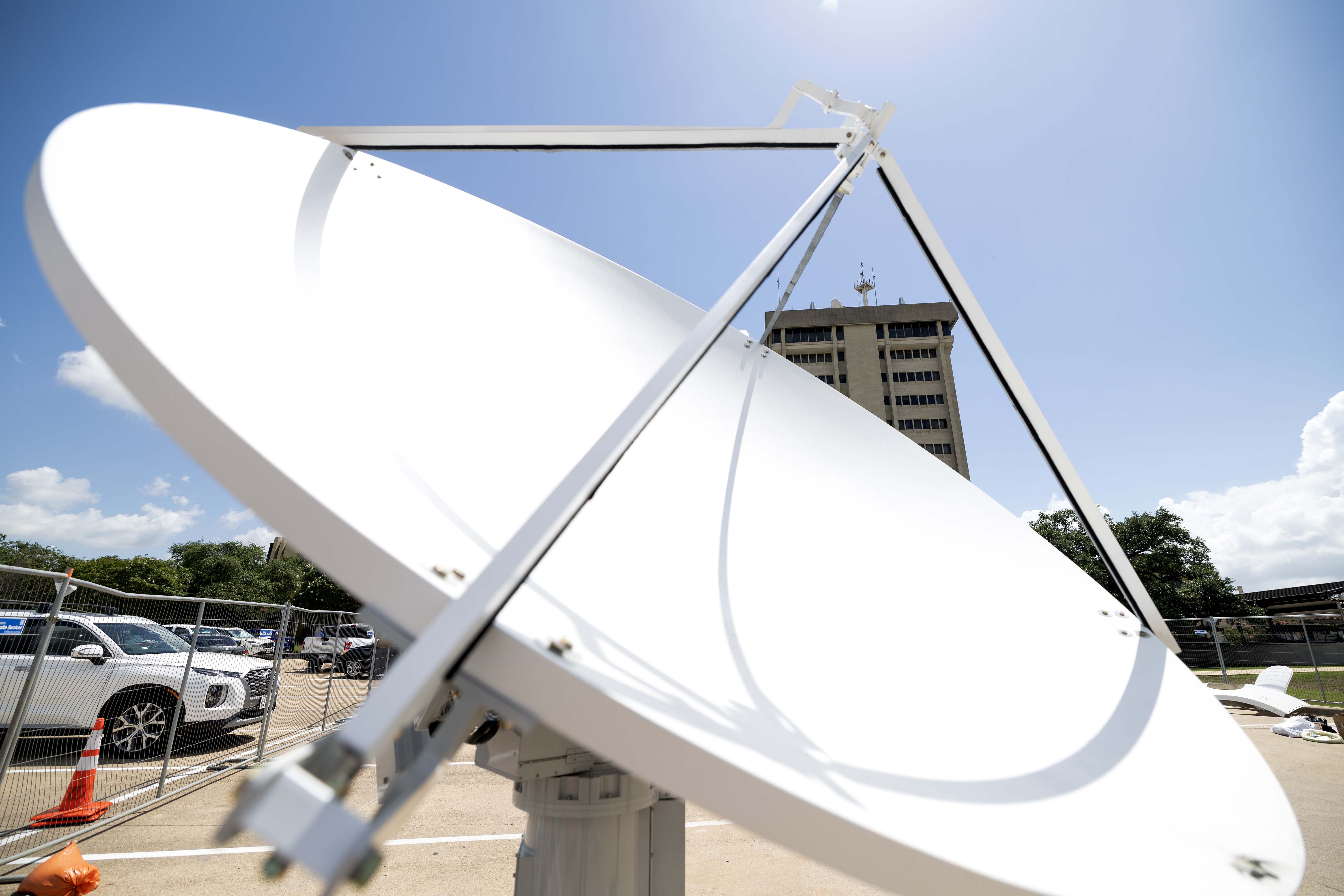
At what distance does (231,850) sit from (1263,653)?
67.4 feet

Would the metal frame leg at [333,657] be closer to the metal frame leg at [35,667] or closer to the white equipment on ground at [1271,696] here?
the metal frame leg at [35,667]

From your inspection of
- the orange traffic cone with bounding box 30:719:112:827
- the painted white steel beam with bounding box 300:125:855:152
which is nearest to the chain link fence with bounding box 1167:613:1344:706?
the painted white steel beam with bounding box 300:125:855:152

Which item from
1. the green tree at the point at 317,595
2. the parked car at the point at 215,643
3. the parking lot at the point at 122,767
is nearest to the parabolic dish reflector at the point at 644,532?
the parking lot at the point at 122,767

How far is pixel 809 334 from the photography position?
58.8 meters

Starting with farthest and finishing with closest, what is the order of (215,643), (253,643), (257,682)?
(253,643) → (215,643) → (257,682)

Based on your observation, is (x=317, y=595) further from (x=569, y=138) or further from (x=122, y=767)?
(x=569, y=138)

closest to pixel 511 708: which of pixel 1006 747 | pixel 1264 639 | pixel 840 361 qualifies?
pixel 1006 747

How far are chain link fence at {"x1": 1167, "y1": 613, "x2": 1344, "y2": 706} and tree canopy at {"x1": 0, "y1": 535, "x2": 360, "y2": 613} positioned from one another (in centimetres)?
3346

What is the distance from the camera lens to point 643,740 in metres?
0.86

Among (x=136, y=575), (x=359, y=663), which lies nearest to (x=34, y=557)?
(x=136, y=575)

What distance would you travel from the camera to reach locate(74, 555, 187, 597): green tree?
148 feet

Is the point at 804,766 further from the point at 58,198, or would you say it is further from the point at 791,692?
the point at 58,198

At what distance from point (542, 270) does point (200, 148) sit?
139 centimetres

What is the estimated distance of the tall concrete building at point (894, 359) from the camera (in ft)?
187
